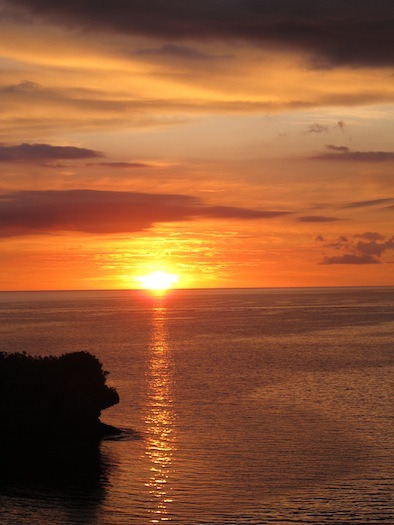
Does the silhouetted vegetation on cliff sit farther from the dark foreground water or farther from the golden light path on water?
the golden light path on water

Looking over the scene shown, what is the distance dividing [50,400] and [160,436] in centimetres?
991

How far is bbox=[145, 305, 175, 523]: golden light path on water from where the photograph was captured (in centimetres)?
4862

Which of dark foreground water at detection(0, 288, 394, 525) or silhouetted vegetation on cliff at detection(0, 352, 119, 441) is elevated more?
silhouetted vegetation on cliff at detection(0, 352, 119, 441)

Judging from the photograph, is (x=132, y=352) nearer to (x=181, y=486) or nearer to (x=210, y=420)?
(x=210, y=420)

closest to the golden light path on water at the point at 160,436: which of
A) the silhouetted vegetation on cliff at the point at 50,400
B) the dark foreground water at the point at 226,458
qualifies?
the dark foreground water at the point at 226,458

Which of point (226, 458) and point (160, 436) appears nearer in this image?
point (226, 458)

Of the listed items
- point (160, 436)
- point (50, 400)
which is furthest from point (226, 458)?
point (50, 400)

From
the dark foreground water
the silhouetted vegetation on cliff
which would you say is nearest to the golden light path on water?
the dark foreground water

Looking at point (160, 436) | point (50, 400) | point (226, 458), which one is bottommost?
point (226, 458)

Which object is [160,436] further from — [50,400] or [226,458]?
[50,400]

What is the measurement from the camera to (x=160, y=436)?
2554 inches

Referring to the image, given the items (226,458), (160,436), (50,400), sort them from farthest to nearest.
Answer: (160,436), (50,400), (226,458)

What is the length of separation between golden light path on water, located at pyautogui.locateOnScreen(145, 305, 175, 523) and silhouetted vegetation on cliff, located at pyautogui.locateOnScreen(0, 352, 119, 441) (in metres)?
5.29

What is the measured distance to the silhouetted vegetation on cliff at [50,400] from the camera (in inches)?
2500
